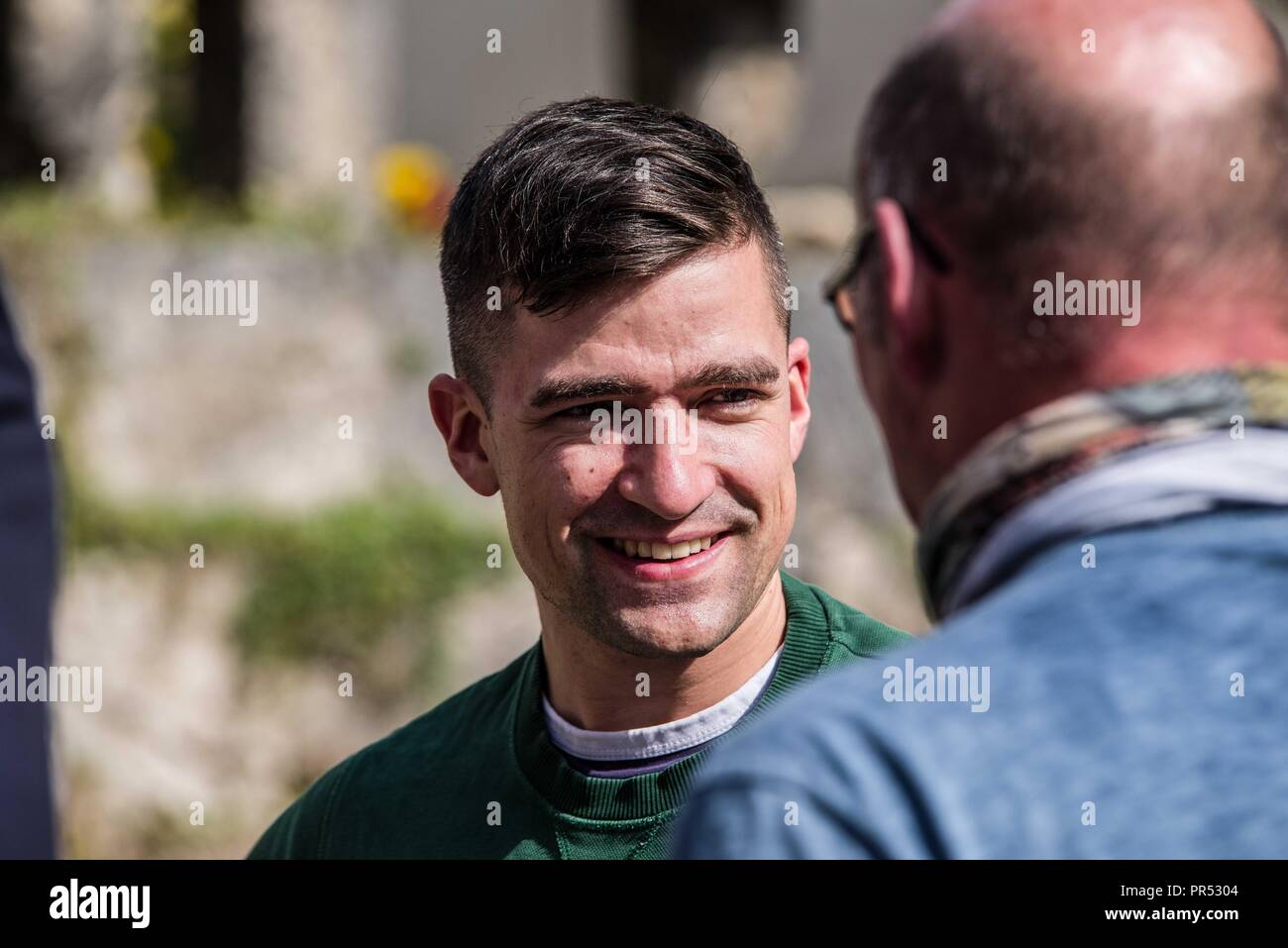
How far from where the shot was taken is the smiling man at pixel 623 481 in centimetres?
228

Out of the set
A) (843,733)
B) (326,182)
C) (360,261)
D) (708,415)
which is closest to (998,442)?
(843,733)

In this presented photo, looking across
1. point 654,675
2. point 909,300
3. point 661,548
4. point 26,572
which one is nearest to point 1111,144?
point 909,300

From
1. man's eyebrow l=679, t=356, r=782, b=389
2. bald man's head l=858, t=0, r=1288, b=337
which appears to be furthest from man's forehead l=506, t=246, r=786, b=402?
→ bald man's head l=858, t=0, r=1288, b=337

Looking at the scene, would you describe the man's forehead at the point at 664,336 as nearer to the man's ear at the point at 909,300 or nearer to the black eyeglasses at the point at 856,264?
the black eyeglasses at the point at 856,264

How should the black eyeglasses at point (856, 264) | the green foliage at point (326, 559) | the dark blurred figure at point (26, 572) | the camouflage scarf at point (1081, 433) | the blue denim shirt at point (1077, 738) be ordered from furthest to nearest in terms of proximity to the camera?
the green foliage at point (326, 559), the dark blurred figure at point (26, 572), the black eyeglasses at point (856, 264), the camouflage scarf at point (1081, 433), the blue denim shirt at point (1077, 738)

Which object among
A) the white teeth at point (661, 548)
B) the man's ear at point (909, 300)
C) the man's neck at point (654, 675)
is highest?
the man's ear at point (909, 300)

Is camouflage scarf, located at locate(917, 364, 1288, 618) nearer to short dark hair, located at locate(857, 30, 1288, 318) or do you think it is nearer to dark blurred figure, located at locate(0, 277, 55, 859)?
short dark hair, located at locate(857, 30, 1288, 318)

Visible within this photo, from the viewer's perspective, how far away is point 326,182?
867 cm

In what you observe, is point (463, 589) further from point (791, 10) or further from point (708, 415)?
point (791, 10)

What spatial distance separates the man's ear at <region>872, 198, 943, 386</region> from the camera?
1584 mm

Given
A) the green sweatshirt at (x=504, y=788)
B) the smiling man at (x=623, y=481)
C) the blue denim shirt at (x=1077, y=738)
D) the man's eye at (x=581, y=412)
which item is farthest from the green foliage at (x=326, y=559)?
the blue denim shirt at (x=1077, y=738)

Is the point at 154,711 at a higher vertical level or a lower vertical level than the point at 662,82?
lower

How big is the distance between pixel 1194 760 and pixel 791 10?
39.4ft

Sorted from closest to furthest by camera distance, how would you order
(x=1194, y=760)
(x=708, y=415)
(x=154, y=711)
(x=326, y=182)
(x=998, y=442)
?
(x=1194, y=760) < (x=998, y=442) < (x=708, y=415) < (x=154, y=711) < (x=326, y=182)
